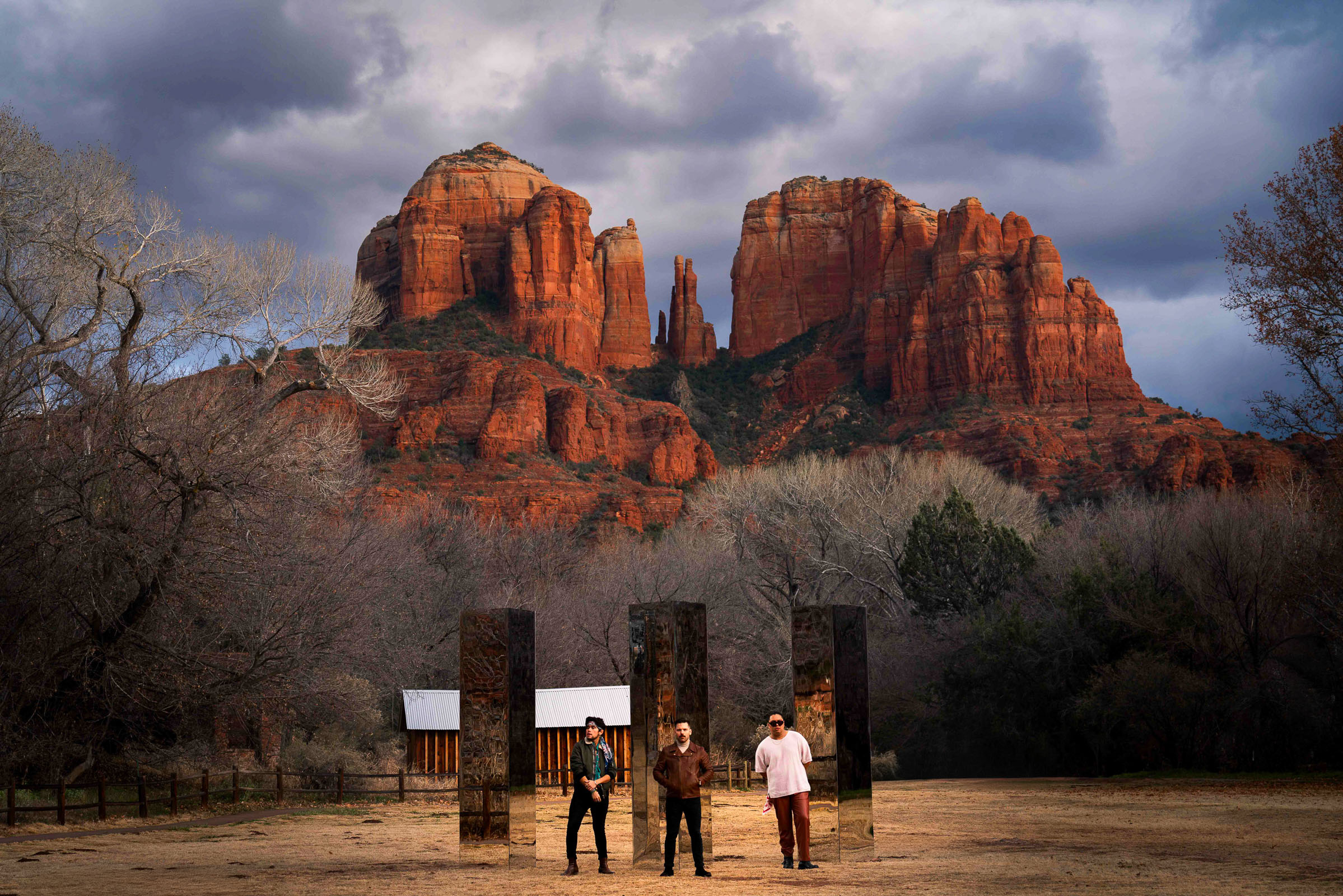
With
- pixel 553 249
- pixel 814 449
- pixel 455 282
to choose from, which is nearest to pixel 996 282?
pixel 814 449

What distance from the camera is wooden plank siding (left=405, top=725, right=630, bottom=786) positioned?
28.9 metres

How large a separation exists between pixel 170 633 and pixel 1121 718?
23136 millimetres

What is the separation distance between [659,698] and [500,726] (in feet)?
5.53

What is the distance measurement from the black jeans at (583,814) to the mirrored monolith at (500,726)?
0.57 meters

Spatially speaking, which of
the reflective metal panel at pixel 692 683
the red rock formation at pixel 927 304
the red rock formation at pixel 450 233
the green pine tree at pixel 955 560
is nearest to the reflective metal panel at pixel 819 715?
the reflective metal panel at pixel 692 683

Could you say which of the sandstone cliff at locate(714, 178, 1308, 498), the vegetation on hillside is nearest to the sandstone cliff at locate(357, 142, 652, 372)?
the vegetation on hillside

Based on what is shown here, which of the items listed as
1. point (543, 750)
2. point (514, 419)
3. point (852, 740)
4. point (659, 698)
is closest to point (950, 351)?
point (514, 419)

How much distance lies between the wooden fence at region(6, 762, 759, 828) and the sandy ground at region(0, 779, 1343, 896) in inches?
67.9

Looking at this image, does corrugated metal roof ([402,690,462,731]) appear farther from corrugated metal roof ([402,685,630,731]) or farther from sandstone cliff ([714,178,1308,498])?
sandstone cliff ([714,178,1308,498])

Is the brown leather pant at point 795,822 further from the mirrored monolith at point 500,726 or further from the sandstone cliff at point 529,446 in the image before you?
the sandstone cliff at point 529,446

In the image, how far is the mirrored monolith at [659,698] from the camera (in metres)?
11.8

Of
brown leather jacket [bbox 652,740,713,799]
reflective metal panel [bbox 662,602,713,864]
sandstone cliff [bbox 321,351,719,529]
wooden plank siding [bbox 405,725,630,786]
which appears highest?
sandstone cliff [bbox 321,351,719,529]

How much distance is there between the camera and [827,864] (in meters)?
11.7

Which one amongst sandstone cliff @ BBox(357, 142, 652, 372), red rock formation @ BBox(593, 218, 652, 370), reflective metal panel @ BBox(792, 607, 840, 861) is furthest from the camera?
red rock formation @ BBox(593, 218, 652, 370)
